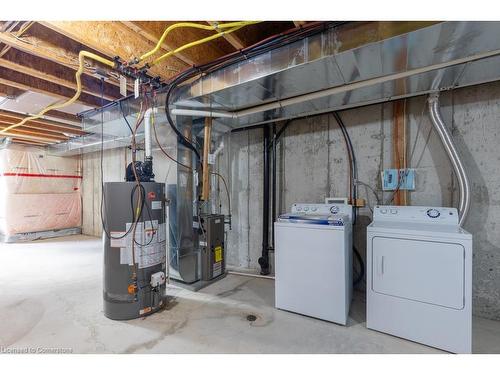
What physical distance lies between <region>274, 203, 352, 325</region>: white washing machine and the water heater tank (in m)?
1.16

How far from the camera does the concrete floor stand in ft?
5.70

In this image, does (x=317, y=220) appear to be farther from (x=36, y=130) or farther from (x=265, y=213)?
(x=36, y=130)

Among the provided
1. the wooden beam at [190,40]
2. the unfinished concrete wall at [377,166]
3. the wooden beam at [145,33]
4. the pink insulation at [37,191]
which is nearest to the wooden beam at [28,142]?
the pink insulation at [37,191]

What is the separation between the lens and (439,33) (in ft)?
4.58

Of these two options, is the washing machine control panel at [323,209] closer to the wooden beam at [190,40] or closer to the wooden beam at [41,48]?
the wooden beam at [190,40]

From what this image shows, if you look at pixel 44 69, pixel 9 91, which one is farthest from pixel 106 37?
pixel 9 91

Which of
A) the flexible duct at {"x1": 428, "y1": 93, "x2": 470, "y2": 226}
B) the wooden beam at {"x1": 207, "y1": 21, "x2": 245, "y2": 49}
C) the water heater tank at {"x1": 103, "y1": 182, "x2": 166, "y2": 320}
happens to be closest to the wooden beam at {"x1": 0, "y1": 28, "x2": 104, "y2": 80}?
the water heater tank at {"x1": 103, "y1": 182, "x2": 166, "y2": 320}

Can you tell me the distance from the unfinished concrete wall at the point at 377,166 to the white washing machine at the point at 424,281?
439 millimetres

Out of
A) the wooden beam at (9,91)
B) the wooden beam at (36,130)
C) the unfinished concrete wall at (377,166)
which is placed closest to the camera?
the unfinished concrete wall at (377,166)

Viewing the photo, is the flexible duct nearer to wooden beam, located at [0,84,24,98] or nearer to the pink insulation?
wooden beam, located at [0,84,24,98]

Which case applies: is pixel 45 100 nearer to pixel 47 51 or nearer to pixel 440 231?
pixel 47 51

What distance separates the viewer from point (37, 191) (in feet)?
18.4

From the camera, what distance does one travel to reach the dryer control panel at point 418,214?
6.57ft

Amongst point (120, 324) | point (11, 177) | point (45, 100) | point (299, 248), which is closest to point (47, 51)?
point (45, 100)
